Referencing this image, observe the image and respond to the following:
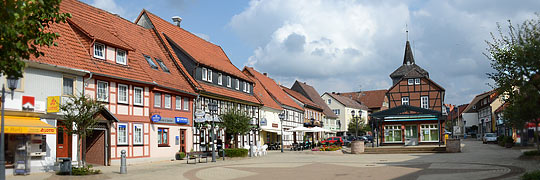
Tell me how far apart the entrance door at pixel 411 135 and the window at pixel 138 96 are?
28.9 meters

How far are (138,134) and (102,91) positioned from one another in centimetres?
380

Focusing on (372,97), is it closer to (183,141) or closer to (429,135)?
(429,135)

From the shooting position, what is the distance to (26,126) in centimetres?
1903

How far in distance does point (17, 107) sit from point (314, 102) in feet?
186

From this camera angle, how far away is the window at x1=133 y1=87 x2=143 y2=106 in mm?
27453

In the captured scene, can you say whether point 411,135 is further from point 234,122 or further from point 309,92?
point 309,92

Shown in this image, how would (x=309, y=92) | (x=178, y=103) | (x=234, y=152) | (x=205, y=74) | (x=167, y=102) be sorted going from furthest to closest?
(x=309, y=92)
(x=205, y=74)
(x=178, y=103)
(x=234, y=152)
(x=167, y=102)

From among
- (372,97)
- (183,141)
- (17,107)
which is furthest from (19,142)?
(372,97)

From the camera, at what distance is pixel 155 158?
29.3 m

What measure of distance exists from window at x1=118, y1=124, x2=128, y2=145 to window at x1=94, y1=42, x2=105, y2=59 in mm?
3711

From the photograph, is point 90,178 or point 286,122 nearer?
point 90,178

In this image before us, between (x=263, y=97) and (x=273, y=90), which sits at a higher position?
(x=273, y=90)

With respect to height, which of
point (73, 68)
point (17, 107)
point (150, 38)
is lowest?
point (17, 107)

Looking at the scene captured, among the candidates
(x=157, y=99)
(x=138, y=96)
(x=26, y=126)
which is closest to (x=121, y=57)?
(x=138, y=96)
